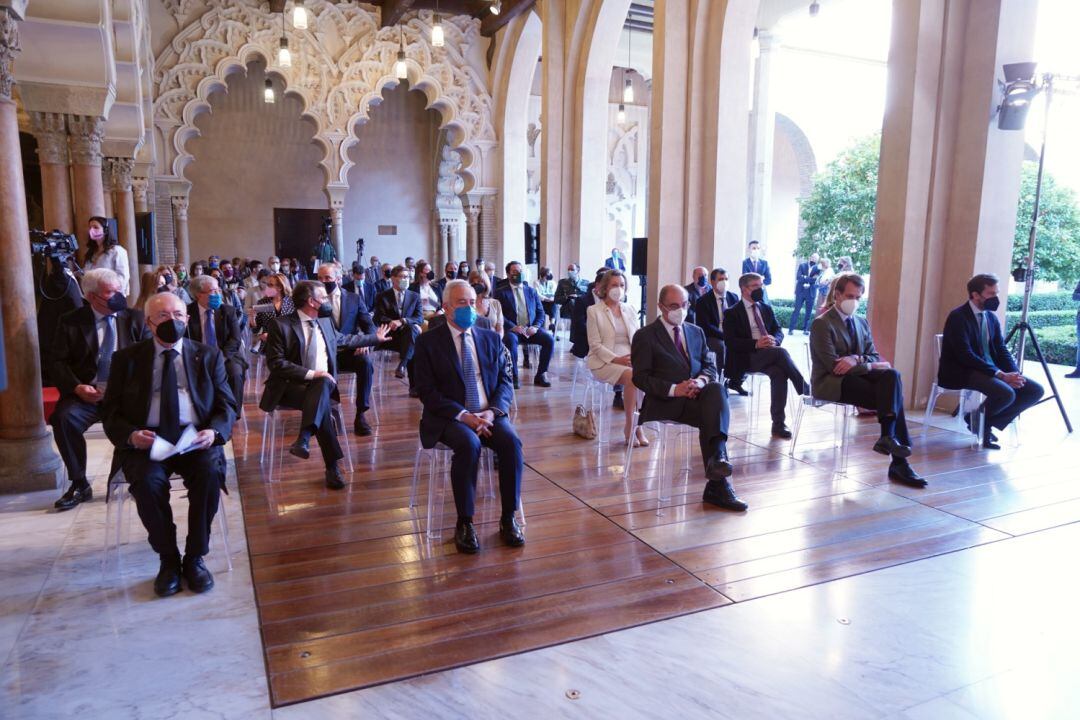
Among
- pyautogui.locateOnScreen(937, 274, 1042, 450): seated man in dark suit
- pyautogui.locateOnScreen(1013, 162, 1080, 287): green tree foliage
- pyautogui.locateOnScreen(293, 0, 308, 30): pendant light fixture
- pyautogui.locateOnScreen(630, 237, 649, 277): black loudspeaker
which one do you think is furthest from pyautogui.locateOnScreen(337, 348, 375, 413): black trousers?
pyautogui.locateOnScreen(1013, 162, 1080, 287): green tree foliage

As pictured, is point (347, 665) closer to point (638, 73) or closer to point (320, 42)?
point (320, 42)

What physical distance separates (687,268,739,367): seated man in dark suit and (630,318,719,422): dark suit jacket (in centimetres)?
211

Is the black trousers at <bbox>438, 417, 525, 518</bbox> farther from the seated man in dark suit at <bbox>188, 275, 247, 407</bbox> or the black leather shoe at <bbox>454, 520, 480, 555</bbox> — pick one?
the seated man in dark suit at <bbox>188, 275, 247, 407</bbox>

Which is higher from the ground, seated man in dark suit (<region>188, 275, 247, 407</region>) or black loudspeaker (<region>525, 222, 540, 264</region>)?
black loudspeaker (<region>525, 222, 540, 264</region>)

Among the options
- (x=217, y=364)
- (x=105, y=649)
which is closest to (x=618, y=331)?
(x=217, y=364)

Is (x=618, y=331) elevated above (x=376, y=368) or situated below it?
above

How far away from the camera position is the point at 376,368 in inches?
268

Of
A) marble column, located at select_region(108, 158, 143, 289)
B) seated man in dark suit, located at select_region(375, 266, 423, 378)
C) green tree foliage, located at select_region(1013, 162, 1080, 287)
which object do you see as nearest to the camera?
seated man in dark suit, located at select_region(375, 266, 423, 378)

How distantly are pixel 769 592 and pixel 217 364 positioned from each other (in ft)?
8.41

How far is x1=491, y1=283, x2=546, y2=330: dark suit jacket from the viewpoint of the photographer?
748 cm

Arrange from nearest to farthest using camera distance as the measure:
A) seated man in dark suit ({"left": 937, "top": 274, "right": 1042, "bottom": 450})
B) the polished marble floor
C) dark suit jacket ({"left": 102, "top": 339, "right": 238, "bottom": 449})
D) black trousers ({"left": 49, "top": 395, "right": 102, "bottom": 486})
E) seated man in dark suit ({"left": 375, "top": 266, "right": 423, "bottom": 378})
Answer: the polished marble floor
dark suit jacket ({"left": 102, "top": 339, "right": 238, "bottom": 449})
black trousers ({"left": 49, "top": 395, "right": 102, "bottom": 486})
seated man in dark suit ({"left": 937, "top": 274, "right": 1042, "bottom": 450})
seated man in dark suit ({"left": 375, "top": 266, "right": 423, "bottom": 378})

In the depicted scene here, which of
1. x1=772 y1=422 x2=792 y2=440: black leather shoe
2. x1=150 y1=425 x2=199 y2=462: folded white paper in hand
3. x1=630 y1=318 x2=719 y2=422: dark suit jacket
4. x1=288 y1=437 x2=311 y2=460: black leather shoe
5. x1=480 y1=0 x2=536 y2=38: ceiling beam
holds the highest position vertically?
x1=480 y1=0 x2=536 y2=38: ceiling beam

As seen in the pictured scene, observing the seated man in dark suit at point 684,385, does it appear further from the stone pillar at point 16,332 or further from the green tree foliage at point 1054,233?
the green tree foliage at point 1054,233

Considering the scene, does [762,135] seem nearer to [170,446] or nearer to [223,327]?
[223,327]
